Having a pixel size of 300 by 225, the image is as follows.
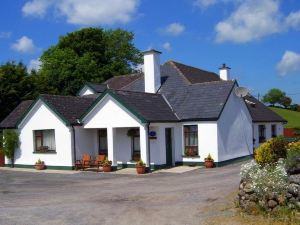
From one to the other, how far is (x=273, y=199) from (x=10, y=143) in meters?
21.1

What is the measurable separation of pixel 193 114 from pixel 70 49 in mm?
30000

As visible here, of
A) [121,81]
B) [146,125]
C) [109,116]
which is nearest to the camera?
[146,125]

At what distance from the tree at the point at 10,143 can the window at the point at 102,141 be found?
5.49 m

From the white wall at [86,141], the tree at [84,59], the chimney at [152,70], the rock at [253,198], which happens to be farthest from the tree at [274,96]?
the rock at [253,198]

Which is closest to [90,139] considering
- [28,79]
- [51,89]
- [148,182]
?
[148,182]

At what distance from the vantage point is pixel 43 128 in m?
27.8

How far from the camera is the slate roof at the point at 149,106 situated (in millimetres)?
24906

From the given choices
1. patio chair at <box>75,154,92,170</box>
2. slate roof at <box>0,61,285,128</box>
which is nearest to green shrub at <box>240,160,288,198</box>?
slate roof at <box>0,61,285,128</box>

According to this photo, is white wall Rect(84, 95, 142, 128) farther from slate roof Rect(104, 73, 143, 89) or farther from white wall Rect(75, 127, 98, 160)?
slate roof Rect(104, 73, 143, 89)

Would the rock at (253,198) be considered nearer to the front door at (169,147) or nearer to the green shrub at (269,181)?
the green shrub at (269,181)

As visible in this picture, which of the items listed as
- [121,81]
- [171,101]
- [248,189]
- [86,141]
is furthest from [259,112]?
[248,189]

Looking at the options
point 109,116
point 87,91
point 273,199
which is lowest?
point 273,199

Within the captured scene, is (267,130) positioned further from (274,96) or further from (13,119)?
(274,96)

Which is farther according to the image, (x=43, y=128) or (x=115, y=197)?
(x=43, y=128)
